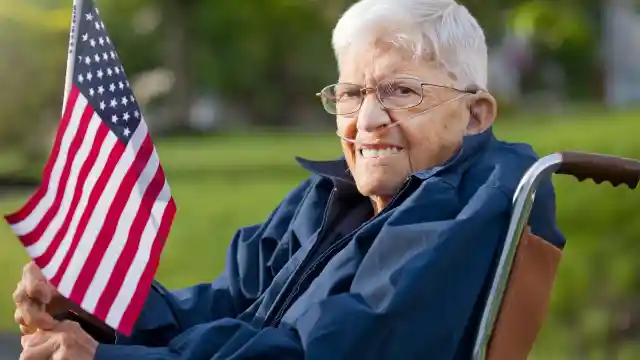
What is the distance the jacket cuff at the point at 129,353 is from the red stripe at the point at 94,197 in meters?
0.16

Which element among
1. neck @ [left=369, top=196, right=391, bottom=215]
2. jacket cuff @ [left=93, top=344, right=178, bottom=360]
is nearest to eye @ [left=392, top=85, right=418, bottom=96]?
neck @ [left=369, top=196, right=391, bottom=215]

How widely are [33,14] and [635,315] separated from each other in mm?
9942

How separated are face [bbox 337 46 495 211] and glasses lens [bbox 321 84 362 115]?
0.02 meters

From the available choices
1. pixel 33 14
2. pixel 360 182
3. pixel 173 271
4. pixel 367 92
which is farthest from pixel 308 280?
pixel 33 14

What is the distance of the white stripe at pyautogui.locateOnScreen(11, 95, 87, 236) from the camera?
2465 millimetres

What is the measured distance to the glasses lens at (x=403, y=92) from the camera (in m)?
2.78

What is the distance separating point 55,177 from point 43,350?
1.15ft

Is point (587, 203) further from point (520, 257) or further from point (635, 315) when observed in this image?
point (520, 257)

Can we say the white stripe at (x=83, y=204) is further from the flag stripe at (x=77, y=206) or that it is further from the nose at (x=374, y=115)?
the nose at (x=374, y=115)

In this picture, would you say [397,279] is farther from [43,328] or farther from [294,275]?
[43,328]

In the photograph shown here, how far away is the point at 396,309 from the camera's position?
7.82 ft

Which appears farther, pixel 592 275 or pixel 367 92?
pixel 592 275

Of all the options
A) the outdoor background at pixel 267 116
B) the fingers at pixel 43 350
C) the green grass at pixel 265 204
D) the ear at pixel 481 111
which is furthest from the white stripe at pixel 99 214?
the green grass at pixel 265 204

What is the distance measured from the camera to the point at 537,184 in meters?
2.47
